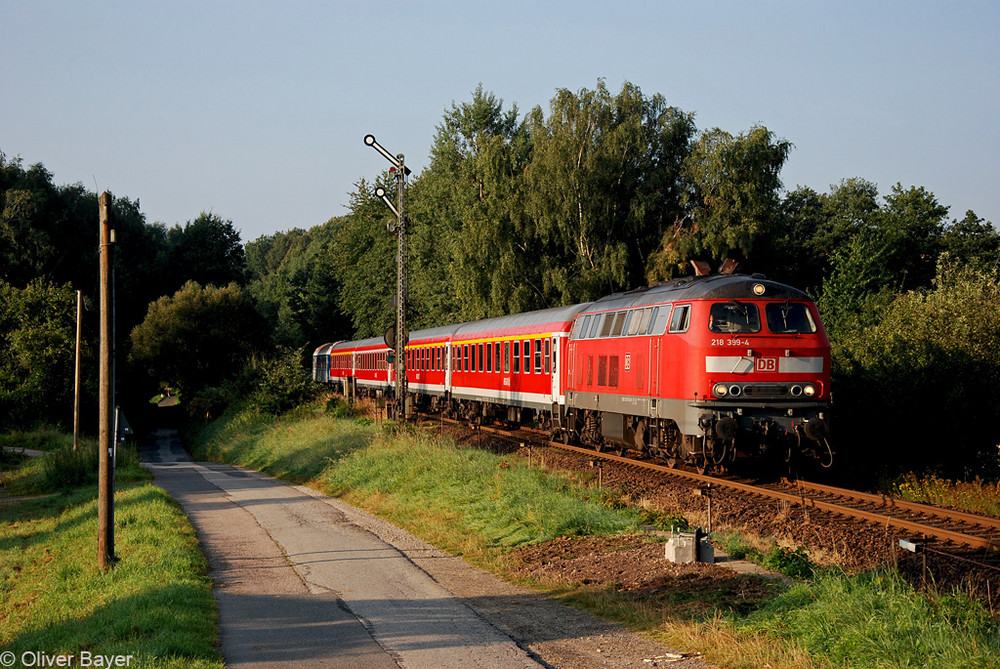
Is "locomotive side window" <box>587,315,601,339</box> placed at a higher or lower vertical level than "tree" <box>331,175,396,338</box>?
lower

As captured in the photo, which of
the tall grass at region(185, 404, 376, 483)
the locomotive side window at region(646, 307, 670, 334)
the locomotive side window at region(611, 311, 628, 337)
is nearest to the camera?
the locomotive side window at region(646, 307, 670, 334)

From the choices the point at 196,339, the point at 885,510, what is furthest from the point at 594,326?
the point at 196,339

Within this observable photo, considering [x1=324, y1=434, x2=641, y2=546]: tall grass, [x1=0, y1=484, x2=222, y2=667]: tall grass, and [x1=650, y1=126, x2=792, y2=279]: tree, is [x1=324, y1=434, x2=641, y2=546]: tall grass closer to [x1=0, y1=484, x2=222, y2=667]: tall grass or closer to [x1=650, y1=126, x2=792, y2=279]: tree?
[x1=0, y1=484, x2=222, y2=667]: tall grass

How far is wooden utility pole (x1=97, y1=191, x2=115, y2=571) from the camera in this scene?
1325cm

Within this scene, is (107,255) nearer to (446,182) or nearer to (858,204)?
(446,182)

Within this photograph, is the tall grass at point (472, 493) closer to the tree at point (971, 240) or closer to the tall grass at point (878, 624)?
the tall grass at point (878, 624)

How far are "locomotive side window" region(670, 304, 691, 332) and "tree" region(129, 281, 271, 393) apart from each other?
4286 centimetres

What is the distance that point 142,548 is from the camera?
13.7 metres

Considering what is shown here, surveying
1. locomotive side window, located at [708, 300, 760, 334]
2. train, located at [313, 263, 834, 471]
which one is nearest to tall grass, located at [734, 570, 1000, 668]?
train, located at [313, 263, 834, 471]

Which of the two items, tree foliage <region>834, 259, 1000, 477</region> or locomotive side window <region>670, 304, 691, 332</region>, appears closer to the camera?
locomotive side window <region>670, 304, 691, 332</region>

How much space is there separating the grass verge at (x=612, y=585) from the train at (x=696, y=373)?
2666mm

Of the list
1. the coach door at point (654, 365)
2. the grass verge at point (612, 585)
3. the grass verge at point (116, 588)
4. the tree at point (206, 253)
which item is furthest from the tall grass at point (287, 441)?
the tree at point (206, 253)

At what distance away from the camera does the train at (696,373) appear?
1617 cm

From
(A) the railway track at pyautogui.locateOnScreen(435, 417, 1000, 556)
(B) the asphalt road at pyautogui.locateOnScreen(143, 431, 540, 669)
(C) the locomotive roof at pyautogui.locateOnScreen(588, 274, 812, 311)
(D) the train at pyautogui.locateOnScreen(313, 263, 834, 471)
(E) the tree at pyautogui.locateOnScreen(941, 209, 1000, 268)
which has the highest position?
(E) the tree at pyautogui.locateOnScreen(941, 209, 1000, 268)
